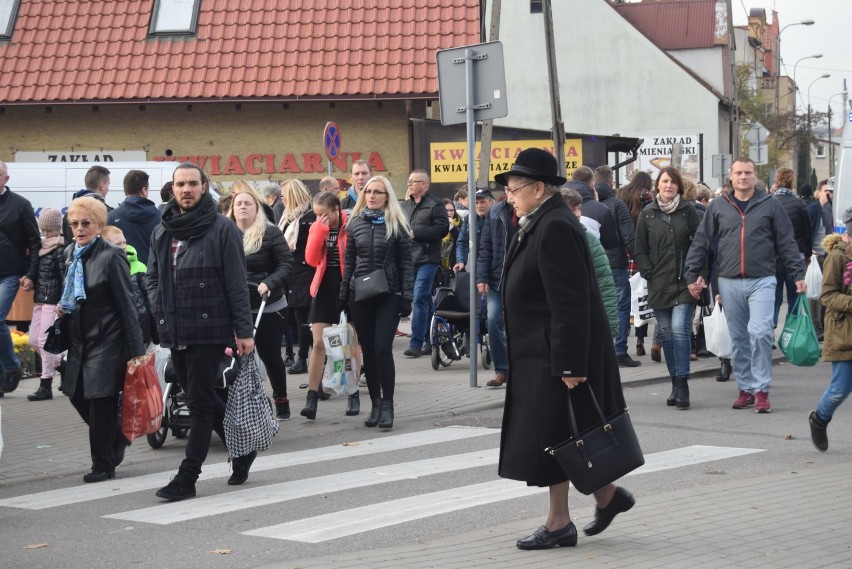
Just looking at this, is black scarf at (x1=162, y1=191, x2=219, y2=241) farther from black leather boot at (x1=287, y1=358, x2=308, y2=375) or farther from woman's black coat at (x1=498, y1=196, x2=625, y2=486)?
black leather boot at (x1=287, y1=358, x2=308, y2=375)

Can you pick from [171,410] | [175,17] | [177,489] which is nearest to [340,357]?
[171,410]

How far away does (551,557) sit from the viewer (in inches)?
244

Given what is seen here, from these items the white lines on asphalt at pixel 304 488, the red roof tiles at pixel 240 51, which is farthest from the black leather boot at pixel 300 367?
the red roof tiles at pixel 240 51

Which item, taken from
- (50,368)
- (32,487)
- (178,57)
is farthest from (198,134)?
(32,487)

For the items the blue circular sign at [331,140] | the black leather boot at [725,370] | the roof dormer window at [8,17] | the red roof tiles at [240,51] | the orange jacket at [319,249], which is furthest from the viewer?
the roof dormer window at [8,17]

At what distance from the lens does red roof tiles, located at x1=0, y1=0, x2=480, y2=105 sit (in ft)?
82.5

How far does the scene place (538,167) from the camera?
6.39 metres

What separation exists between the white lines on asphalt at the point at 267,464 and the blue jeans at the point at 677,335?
6.37 ft

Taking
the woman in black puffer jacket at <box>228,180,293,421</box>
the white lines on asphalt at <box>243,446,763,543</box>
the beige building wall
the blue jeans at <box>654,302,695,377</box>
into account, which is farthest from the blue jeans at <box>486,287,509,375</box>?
the beige building wall

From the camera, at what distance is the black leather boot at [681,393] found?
446 inches

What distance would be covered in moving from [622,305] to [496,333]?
8.78 ft

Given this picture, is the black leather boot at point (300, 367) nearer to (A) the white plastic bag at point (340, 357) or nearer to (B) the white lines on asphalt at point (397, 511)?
(A) the white plastic bag at point (340, 357)

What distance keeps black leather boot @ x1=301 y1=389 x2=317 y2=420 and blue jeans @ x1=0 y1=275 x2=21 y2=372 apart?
2.93 meters

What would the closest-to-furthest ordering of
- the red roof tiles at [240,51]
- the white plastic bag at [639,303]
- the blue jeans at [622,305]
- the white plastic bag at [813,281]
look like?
the blue jeans at [622,305], the white plastic bag at [639,303], the white plastic bag at [813,281], the red roof tiles at [240,51]
